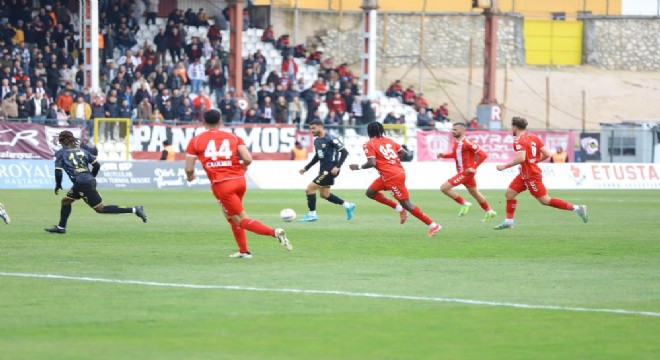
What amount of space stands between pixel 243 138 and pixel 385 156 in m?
21.6

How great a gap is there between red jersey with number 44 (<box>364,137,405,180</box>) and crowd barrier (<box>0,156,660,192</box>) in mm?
17775

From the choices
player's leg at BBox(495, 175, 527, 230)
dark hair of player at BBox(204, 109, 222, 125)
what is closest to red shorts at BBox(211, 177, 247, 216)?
dark hair of player at BBox(204, 109, 222, 125)

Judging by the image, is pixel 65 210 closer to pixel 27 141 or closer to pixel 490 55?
pixel 27 141

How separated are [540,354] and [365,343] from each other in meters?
1.37

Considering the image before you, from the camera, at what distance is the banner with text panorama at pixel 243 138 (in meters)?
41.8

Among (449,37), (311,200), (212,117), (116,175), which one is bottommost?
(116,175)

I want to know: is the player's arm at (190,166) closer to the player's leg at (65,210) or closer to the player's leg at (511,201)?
the player's leg at (65,210)

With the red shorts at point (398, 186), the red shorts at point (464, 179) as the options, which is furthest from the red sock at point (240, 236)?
the red shorts at point (464, 179)

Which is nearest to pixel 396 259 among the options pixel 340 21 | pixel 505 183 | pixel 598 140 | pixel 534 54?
pixel 505 183

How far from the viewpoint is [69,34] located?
4575 cm

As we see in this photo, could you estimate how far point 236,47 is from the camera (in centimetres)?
4797

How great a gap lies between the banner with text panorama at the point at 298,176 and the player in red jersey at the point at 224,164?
21848 mm

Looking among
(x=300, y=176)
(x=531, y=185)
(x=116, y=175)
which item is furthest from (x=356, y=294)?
(x=300, y=176)

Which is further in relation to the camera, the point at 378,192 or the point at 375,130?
the point at 378,192
